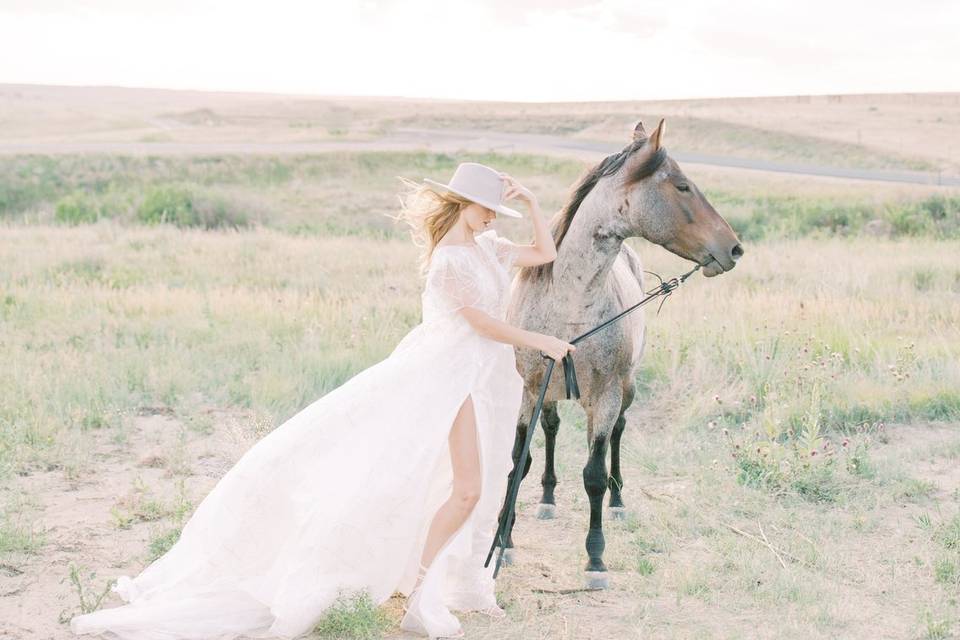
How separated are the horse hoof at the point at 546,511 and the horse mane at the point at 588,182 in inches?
69.1

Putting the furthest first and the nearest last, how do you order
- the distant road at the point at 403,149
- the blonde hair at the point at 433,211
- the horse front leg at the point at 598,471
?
the distant road at the point at 403,149 → the horse front leg at the point at 598,471 → the blonde hair at the point at 433,211

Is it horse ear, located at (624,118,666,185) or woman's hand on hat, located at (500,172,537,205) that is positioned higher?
horse ear, located at (624,118,666,185)

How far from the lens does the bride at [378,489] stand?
4609 millimetres

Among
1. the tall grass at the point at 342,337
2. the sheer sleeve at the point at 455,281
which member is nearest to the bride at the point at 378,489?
the sheer sleeve at the point at 455,281

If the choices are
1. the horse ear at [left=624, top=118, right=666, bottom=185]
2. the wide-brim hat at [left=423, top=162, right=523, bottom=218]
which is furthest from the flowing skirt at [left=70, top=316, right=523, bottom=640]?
the horse ear at [left=624, top=118, right=666, bottom=185]

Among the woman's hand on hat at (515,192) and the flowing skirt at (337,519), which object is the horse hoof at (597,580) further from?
the woman's hand on hat at (515,192)

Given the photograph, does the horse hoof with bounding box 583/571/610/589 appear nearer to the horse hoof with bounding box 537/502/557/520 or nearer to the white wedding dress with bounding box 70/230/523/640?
the white wedding dress with bounding box 70/230/523/640

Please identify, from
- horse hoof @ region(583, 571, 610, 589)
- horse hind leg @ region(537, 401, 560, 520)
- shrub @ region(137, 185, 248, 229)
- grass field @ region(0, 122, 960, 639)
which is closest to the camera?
grass field @ region(0, 122, 960, 639)

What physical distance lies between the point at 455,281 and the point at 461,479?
945 mm

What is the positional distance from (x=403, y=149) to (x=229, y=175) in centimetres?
738

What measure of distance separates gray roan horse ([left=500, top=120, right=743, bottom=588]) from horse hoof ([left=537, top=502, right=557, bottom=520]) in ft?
2.66

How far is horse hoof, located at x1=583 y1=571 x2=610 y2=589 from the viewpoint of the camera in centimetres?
540

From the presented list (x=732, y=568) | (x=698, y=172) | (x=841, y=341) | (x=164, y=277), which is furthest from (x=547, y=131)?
(x=732, y=568)

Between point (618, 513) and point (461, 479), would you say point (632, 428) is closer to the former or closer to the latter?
point (618, 513)
